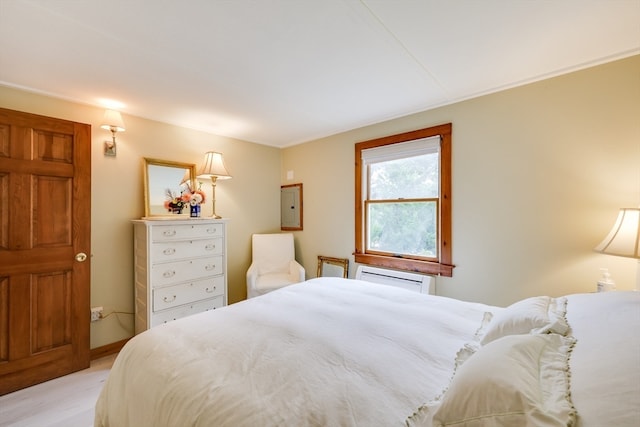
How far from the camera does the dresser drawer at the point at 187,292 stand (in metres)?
2.47

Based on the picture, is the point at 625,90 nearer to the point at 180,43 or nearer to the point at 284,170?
the point at 180,43

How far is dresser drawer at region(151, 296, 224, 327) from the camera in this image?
2.46m

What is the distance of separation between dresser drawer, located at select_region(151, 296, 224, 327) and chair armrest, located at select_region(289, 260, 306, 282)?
0.93m

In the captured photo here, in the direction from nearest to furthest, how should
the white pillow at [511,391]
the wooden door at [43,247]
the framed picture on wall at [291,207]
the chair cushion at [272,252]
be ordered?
the white pillow at [511,391] < the wooden door at [43,247] < the chair cushion at [272,252] < the framed picture on wall at [291,207]

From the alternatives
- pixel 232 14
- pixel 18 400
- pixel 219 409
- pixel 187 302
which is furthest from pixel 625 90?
pixel 18 400

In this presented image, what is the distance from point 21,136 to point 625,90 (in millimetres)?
4452

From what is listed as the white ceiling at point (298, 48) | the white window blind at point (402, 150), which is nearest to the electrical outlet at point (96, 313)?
the white ceiling at point (298, 48)

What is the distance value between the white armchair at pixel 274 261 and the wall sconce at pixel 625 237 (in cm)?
268

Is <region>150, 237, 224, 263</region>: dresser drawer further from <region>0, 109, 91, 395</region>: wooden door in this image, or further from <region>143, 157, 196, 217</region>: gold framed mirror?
<region>0, 109, 91, 395</region>: wooden door

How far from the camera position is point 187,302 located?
105 inches

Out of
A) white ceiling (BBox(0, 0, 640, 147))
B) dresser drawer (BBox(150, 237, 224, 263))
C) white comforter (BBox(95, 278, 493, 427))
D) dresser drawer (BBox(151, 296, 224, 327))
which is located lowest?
dresser drawer (BBox(151, 296, 224, 327))

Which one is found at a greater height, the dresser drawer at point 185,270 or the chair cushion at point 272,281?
the dresser drawer at point 185,270

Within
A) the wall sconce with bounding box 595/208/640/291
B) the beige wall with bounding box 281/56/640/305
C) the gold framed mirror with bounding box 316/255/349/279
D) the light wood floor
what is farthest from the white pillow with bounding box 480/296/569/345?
the light wood floor

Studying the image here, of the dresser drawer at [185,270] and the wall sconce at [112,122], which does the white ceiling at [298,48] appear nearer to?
the wall sconce at [112,122]
